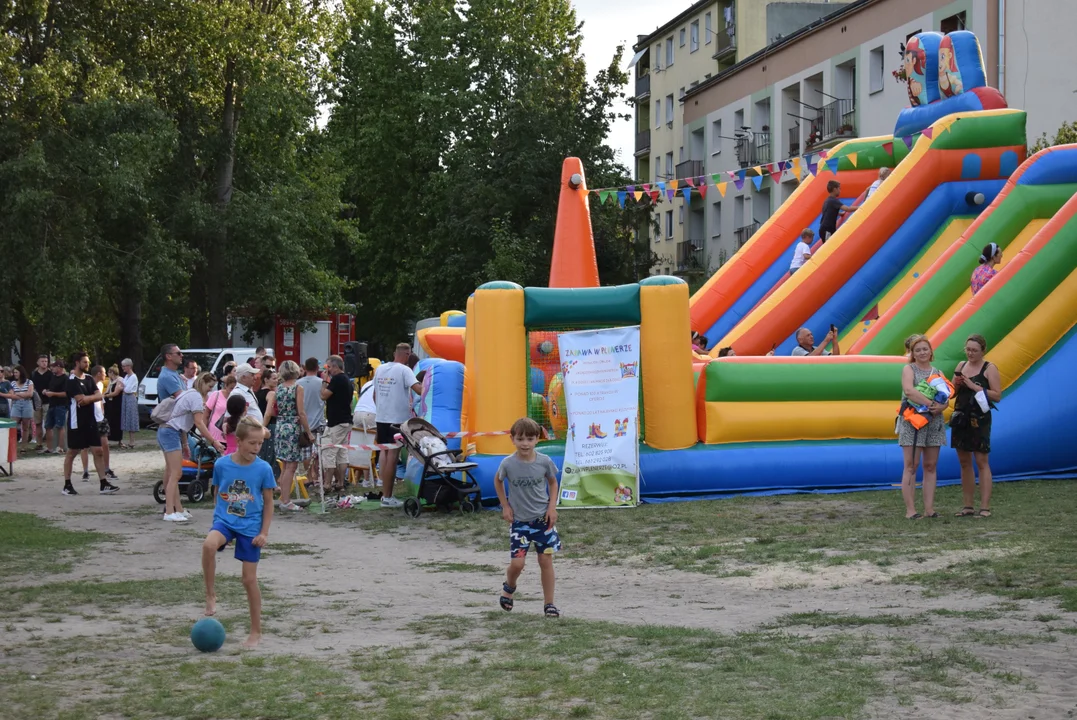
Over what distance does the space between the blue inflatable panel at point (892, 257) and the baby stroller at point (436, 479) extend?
18.5 feet

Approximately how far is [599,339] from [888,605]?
6383 millimetres

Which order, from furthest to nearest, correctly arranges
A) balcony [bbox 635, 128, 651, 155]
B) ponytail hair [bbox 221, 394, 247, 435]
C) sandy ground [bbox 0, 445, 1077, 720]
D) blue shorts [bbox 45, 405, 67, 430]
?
balcony [bbox 635, 128, 651, 155], blue shorts [bbox 45, 405, 67, 430], ponytail hair [bbox 221, 394, 247, 435], sandy ground [bbox 0, 445, 1077, 720]

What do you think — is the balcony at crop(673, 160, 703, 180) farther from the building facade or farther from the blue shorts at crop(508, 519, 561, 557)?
the blue shorts at crop(508, 519, 561, 557)

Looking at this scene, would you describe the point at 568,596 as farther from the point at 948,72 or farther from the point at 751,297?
the point at 948,72

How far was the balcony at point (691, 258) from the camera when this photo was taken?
51.4m

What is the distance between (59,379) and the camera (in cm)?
2238

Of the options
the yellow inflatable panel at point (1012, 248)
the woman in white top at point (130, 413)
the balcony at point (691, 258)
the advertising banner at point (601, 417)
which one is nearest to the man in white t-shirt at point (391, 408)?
the advertising banner at point (601, 417)

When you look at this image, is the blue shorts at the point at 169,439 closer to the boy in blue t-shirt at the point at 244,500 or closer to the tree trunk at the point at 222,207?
the boy in blue t-shirt at the point at 244,500

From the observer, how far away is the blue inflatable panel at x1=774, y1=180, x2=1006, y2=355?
17.8 metres

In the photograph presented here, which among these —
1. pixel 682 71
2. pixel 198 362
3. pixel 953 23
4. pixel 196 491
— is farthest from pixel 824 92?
pixel 196 491

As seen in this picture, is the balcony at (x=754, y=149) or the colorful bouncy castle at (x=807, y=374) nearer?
the colorful bouncy castle at (x=807, y=374)

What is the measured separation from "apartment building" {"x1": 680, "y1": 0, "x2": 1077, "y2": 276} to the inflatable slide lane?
47.6 ft

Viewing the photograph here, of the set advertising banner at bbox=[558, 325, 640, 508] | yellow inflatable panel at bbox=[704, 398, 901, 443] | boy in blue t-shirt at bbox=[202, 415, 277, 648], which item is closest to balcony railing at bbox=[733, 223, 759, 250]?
yellow inflatable panel at bbox=[704, 398, 901, 443]

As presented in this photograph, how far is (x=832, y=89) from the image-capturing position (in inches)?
1569
